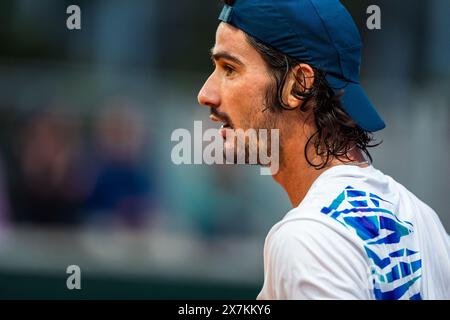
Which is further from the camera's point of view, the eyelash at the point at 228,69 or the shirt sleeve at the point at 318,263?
the eyelash at the point at 228,69

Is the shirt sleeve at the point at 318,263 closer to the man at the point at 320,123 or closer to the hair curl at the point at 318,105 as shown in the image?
the man at the point at 320,123

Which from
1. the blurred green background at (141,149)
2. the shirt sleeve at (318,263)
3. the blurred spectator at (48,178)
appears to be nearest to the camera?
the shirt sleeve at (318,263)

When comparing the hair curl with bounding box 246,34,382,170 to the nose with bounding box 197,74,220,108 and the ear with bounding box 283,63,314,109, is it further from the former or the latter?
the nose with bounding box 197,74,220,108

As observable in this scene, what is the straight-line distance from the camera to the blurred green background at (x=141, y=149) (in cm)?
816

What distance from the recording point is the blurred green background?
816 cm

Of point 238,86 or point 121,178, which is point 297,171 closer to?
point 238,86

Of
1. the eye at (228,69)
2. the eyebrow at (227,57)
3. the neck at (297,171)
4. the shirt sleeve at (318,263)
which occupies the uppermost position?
the eyebrow at (227,57)

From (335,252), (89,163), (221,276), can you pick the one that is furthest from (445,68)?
(335,252)

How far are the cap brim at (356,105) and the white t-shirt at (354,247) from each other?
0.97 feet

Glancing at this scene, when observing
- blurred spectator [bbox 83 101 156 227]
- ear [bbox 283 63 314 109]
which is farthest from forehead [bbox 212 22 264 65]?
blurred spectator [bbox 83 101 156 227]

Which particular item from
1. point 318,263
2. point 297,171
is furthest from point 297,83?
point 318,263

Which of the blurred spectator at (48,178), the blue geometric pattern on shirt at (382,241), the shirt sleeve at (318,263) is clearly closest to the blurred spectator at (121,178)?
the blurred spectator at (48,178)

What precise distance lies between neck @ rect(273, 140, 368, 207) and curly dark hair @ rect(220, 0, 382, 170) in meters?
0.02

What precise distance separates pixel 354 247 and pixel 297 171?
0.66 metres
